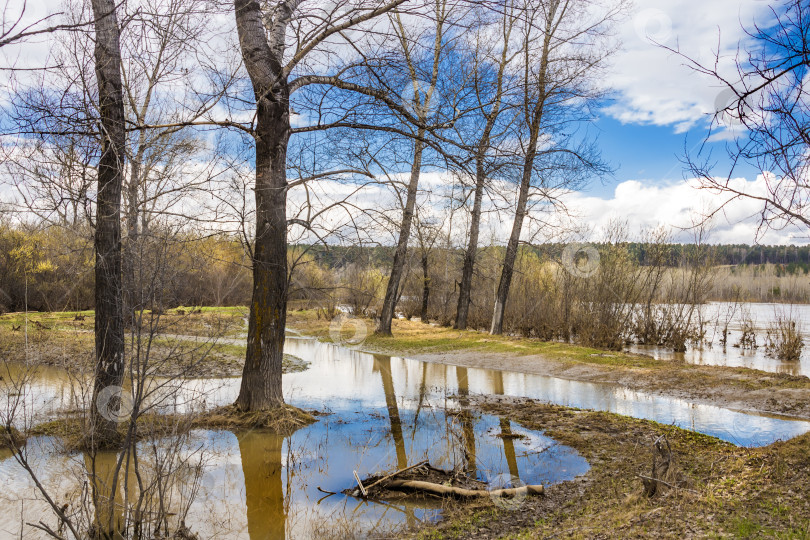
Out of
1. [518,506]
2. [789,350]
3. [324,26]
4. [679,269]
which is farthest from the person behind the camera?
[679,269]

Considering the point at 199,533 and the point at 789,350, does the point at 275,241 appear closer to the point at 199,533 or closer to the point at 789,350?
the point at 199,533

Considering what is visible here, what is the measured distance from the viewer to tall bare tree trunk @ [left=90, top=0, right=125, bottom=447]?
6.09 metres

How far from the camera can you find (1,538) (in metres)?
4.56

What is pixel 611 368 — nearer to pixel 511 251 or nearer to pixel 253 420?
pixel 511 251

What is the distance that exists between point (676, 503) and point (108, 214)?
637 centimetres

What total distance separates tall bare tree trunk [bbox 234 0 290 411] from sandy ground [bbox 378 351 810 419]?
24.6 feet

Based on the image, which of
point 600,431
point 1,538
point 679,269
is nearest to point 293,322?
point 679,269

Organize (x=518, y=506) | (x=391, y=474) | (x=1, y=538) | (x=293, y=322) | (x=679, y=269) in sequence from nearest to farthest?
1. (x=1, y=538)
2. (x=518, y=506)
3. (x=391, y=474)
4. (x=679, y=269)
5. (x=293, y=322)

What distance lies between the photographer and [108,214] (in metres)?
6.40

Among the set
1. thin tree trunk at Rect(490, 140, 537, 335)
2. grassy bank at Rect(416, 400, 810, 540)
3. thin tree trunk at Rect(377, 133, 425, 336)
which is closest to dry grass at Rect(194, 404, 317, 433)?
grassy bank at Rect(416, 400, 810, 540)

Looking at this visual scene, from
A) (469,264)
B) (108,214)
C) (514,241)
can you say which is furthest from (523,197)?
(108,214)

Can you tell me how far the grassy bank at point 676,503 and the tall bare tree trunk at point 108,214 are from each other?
424 cm

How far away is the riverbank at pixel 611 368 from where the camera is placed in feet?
33.0

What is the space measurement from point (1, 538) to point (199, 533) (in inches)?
61.0
